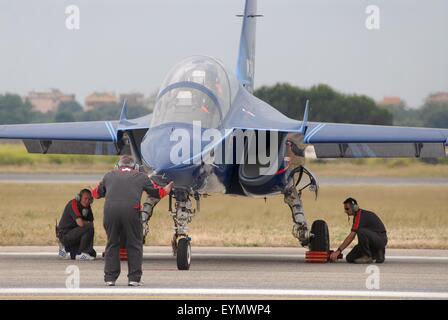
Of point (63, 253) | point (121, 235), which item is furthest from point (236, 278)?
point (63, 253)

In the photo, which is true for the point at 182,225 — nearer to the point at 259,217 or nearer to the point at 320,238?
the point at 320,238

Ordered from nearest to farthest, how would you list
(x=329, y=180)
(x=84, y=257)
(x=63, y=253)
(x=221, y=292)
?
(x=221, y=292) → (x=84, y=257) → (x=63, y=253) → (x=329, y=180)

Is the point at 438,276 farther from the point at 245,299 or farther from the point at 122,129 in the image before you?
the point at 122,129

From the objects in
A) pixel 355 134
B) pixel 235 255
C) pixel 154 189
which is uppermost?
pixel 355 134

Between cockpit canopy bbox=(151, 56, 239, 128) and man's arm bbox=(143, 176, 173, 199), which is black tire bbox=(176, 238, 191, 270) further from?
cockpit canopy bbox=(151, 56, 239, 128)

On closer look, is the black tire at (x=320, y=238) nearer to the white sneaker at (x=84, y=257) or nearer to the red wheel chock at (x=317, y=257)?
the red wheel chock at (x=317, y=257)

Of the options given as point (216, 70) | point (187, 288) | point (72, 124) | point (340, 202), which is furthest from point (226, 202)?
point (187, 288)

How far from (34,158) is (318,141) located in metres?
44.0

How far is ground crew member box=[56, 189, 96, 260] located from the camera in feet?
65.9

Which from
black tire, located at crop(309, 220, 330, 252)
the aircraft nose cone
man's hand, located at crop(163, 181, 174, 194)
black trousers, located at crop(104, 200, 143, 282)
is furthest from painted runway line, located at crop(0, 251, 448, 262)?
black trousers, located at crop(104, 200, 143, 282)

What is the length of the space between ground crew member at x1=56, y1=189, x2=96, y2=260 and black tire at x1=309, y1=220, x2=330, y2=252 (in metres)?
3.96

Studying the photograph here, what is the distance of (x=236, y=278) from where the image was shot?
17.0 m

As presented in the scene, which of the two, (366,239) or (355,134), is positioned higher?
(355,134)

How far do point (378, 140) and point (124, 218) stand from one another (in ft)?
21.9
